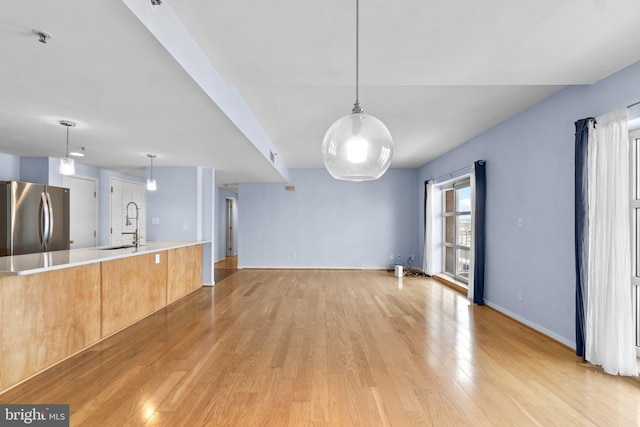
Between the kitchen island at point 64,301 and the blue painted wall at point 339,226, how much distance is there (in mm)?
3901

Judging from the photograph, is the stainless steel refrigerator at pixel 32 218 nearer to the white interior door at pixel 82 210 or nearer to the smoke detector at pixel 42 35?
the white interior door at pixel 82 210

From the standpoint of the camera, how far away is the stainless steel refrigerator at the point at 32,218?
4246 mm

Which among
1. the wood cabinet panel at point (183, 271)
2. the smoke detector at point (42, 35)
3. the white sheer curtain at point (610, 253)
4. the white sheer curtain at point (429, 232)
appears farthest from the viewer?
the white sheer curtain at point (429, 232)

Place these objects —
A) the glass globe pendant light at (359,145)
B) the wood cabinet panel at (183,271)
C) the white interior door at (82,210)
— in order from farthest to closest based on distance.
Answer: the white interior door at (82,210) → the wood cabinet panel at (183,271) → the glass globe pendant light at (359,145)

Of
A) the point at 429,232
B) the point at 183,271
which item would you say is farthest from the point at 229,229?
the point at 429,232

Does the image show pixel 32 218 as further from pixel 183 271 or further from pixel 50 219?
pixel 183 271

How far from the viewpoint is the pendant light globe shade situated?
139 centimetres

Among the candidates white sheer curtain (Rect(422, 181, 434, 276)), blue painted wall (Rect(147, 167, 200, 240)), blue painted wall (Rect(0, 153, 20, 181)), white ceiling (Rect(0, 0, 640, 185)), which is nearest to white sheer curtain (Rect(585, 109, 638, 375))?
white ceiling (Rect(0, 0, 640, 185))

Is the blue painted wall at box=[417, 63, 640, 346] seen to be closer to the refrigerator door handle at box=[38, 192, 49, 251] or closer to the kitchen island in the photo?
the kitchen island

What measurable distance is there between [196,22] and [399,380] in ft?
9.72
